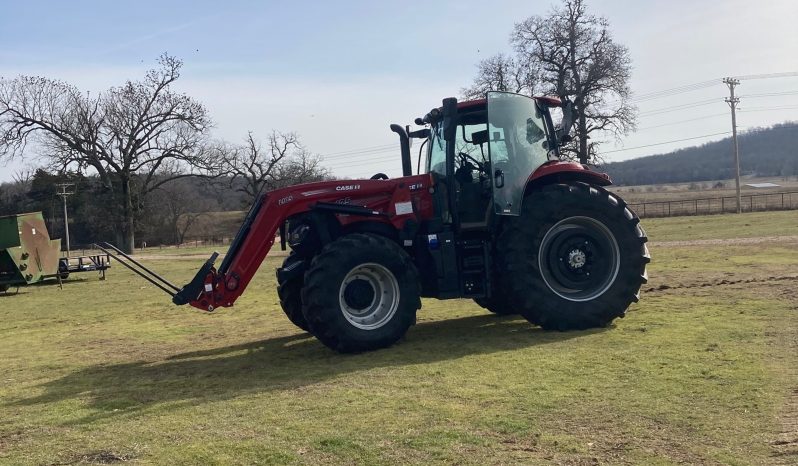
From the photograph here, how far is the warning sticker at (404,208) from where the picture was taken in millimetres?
9164

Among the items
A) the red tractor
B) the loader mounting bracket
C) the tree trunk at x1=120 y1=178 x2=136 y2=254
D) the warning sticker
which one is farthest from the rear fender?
the tree trunk at x1=120 y1=178 x2=136 y2=254

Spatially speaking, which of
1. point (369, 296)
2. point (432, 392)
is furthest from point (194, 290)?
point (432, 392)

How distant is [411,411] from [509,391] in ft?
3.15

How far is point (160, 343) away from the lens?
10.7m

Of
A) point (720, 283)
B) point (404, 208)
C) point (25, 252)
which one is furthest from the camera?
point (25, 252)

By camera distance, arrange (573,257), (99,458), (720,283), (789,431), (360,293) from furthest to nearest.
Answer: (720,283), (573,257), (360,293), (99,458), (789,431)

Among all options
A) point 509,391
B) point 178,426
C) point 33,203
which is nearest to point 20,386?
point 178,426

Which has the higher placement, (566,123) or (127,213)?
(127,213)

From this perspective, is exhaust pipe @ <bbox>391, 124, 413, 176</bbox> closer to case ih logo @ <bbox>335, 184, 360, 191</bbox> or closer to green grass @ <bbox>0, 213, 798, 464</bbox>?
case ih logo @ <bbox>335, 184, 360, 191</bbox>

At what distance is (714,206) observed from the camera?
54062 millimetres

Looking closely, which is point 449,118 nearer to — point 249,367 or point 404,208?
point 404,208

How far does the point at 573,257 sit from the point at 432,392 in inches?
149

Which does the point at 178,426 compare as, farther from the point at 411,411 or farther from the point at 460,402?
the point at 460,402

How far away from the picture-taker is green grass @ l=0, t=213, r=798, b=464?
4992mm
